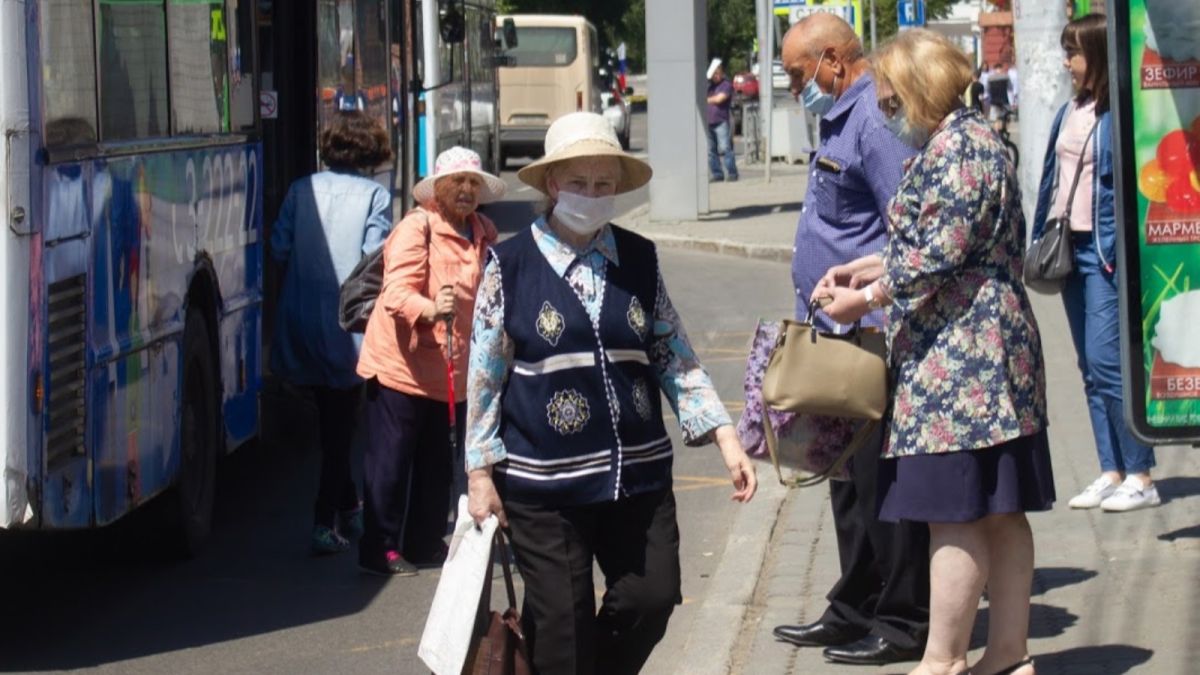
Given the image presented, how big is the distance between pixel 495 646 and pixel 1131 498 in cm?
396

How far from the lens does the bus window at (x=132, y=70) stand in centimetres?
688

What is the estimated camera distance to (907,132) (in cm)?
517

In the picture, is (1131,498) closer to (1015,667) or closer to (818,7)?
(1015,667)

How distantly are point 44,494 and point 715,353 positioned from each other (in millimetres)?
7525

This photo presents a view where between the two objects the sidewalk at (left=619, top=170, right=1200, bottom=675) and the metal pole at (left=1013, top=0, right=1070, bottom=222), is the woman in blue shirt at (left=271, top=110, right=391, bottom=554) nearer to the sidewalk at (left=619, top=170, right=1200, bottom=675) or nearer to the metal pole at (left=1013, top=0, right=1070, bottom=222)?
the sidewalk at (left=619, top=170, right=1200, bottom=675)

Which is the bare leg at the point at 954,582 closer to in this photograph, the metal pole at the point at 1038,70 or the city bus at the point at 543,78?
the metal pole at the point at 1038,70

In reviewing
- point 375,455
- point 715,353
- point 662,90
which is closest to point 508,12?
point 662,90

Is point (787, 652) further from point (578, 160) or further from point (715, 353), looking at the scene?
point (715, 353)

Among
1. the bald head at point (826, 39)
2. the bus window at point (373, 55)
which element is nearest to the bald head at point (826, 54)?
the bald head at point (826, 39)

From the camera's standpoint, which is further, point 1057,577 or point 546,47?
point 546,47

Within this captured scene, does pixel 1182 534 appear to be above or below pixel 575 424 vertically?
below

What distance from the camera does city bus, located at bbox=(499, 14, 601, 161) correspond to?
128ft

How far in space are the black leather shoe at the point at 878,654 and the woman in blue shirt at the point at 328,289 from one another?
2.76 metres

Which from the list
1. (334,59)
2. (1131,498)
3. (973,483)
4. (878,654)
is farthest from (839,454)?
(334,59)
